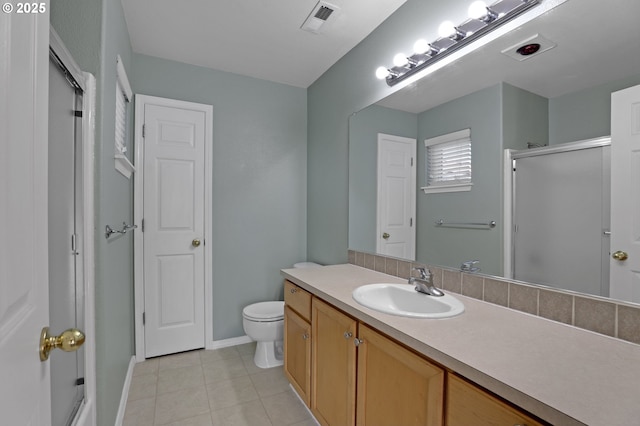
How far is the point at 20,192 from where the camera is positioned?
1.69 feet

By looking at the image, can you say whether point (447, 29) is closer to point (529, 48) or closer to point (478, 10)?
point (478, 10)

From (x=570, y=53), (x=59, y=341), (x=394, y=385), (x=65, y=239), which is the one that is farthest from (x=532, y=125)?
(x=65, y=239)

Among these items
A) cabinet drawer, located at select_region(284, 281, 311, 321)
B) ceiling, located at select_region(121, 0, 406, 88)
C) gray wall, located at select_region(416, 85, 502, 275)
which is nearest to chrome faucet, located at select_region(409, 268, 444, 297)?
gray wall, located at select_region(416, 85, 502, 275)

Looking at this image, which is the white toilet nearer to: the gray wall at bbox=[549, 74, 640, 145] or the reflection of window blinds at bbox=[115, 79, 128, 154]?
the reflection of window blinds at bbox=[115, 79, 128, 154]

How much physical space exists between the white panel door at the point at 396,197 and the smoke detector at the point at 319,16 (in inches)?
32.8

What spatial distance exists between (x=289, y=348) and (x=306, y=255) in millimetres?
1223

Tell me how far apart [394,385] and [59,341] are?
100cm

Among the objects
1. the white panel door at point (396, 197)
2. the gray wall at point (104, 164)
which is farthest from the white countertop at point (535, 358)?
the gray wall at point (104, 164)

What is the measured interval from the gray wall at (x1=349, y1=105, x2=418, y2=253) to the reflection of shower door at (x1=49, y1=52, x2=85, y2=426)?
162 centimetres

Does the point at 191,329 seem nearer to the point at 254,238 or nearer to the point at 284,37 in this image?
the point at 254,238

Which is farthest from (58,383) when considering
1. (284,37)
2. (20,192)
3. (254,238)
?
(284,37)

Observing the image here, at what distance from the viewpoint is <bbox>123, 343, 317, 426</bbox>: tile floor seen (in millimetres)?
1803

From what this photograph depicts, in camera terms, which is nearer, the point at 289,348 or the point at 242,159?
the point at 289,348

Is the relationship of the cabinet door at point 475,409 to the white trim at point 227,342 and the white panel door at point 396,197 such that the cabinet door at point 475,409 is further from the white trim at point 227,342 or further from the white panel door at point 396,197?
the white trim at point 227,342
